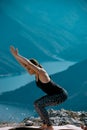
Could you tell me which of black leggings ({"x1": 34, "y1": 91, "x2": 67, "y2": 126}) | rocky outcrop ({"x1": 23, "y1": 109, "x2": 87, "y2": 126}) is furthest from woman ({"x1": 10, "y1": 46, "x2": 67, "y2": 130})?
rocky outcrop ({"x1": 23, "y1": 109, "x2": 87, "y2": 126})

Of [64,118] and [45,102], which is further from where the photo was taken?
[64,118]

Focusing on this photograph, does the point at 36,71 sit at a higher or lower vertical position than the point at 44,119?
higher

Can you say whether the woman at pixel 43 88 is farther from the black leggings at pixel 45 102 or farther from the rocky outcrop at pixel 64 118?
the rocky outcrop at pixel 64 118

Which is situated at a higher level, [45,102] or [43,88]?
[43,88]

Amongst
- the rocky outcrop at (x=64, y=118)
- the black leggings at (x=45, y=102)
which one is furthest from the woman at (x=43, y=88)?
the rocky outcrop at (x=64, y=118)

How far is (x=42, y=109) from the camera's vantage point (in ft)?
34.1

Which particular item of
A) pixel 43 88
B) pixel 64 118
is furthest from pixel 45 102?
pixel 64 118

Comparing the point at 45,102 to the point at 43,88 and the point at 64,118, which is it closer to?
the point at 43,88

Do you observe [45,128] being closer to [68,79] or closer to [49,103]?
[49,103]

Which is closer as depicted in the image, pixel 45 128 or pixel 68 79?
pixel 45 128

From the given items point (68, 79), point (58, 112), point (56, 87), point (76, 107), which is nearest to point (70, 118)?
point (58, 112)

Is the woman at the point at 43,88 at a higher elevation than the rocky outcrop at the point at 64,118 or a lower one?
lower

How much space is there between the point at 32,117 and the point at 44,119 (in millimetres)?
7374

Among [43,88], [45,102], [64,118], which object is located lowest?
[45,102]
